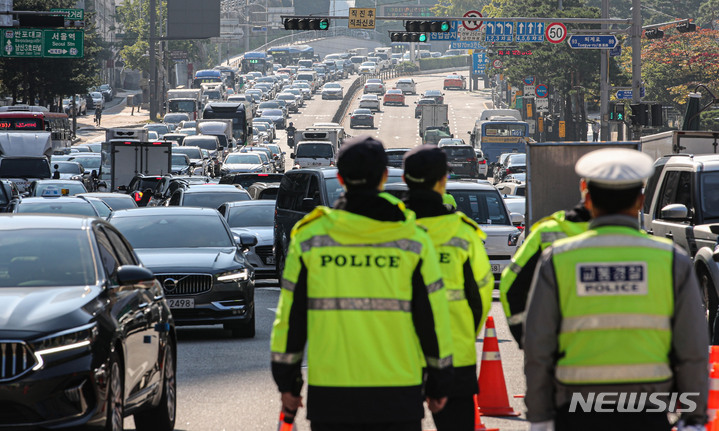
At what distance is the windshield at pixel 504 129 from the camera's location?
206 ft

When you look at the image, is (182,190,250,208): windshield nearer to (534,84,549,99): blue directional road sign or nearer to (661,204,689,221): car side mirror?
(661,204,689,221): car side mirror

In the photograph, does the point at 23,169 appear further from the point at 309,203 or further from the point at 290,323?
the point at 290,323

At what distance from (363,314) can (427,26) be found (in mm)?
36810

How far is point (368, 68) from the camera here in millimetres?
154375

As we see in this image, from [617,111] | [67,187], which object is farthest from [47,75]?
[67,187]

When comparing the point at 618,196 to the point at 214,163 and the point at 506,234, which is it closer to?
the point at 506,234

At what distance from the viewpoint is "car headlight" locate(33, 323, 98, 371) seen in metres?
7.09

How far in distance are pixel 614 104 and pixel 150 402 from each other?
106ft

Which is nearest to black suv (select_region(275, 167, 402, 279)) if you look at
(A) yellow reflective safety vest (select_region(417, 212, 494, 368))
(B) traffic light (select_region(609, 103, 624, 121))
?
(A) yellow reflective safety vest (select_region(417, 212, 494, 368))

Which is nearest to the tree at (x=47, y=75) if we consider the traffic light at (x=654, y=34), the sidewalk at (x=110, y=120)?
the sidewalk at (x=110, y=120)

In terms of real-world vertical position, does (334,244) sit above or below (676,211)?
above

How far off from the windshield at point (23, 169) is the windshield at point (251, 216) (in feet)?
53.9

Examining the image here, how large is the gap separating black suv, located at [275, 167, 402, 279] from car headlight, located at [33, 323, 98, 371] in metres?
10.8

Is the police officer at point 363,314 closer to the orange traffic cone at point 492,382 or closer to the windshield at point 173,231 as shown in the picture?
the orange traffic cone at point 492,382
